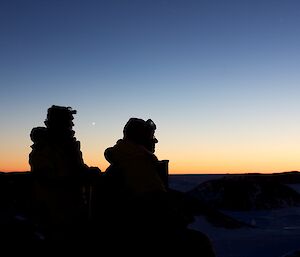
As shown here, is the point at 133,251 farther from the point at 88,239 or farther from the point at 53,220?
the point at 53,220

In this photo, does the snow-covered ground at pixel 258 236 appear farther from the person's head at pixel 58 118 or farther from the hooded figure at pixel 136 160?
the person's head at pixel 58 118

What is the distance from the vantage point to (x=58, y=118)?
416cm

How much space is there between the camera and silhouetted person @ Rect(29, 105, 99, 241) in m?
3.94

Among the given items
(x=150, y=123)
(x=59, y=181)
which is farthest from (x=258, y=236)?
(x=59, y=181)

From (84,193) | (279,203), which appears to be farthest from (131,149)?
(279,203)

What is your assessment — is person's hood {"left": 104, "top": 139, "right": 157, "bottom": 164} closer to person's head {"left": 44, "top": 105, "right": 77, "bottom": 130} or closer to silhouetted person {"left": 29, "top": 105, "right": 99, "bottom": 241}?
silhouetted person {"left": 29, "top": 105, "right": 99, "bottom": 241}

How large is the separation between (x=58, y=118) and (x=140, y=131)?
697 millimetres

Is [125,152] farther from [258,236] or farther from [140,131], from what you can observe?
[258,236]

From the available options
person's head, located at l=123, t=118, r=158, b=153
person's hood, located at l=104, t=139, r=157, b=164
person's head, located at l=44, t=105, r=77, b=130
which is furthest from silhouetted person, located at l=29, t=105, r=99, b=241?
person's head, located at l=123, t=118, r=158, b=153

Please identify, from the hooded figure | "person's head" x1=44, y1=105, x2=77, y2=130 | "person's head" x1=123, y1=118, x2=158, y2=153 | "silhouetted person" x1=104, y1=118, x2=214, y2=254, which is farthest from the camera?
"person's head" x1=44, y1=105, x2=77, y2=130

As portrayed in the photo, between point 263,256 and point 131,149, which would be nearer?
point 131,149

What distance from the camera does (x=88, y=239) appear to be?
3.96 meters

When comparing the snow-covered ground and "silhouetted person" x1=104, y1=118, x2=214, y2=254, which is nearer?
"silhouetted person" x1=104, y1=118, x2=214, y2=254

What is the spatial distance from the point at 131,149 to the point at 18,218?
4.28 feet
